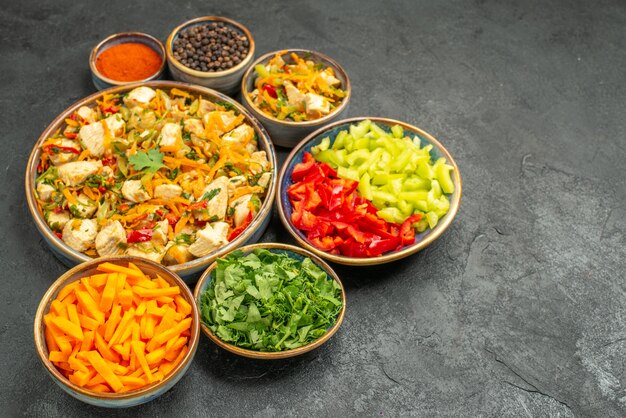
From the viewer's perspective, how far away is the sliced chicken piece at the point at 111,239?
3.19m

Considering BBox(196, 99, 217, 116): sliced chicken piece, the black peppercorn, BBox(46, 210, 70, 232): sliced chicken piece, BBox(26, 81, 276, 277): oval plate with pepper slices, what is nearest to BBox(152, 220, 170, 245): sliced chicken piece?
BBox(26, 81, 276, 277): oval plate with pepper slices

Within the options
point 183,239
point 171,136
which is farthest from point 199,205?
point 171,136

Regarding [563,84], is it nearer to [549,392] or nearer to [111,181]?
[549,392]

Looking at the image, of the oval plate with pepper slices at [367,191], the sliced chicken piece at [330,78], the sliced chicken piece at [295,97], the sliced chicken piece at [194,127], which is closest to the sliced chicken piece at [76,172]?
the sliced chicken piece at [194,127]

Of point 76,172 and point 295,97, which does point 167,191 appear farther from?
point 295,97

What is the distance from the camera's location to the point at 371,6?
5227 mm

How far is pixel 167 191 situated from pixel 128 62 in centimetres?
137

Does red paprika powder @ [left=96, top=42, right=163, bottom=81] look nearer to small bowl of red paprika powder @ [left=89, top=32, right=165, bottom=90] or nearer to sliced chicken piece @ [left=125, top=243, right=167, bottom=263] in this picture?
small bowl of red paprika powder @ [left=89, top=32, right=165, bottom=90]

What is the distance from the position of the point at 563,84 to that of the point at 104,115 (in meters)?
3.43

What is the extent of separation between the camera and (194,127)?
3.70 m

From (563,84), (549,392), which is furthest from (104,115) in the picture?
(563,84)

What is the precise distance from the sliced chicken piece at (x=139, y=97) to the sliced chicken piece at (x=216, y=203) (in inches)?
30.7

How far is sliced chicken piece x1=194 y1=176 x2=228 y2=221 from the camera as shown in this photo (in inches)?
132

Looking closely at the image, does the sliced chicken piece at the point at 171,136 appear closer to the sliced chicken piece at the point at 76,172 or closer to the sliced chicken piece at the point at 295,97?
the sliced chicken piece at the point at 76,172
